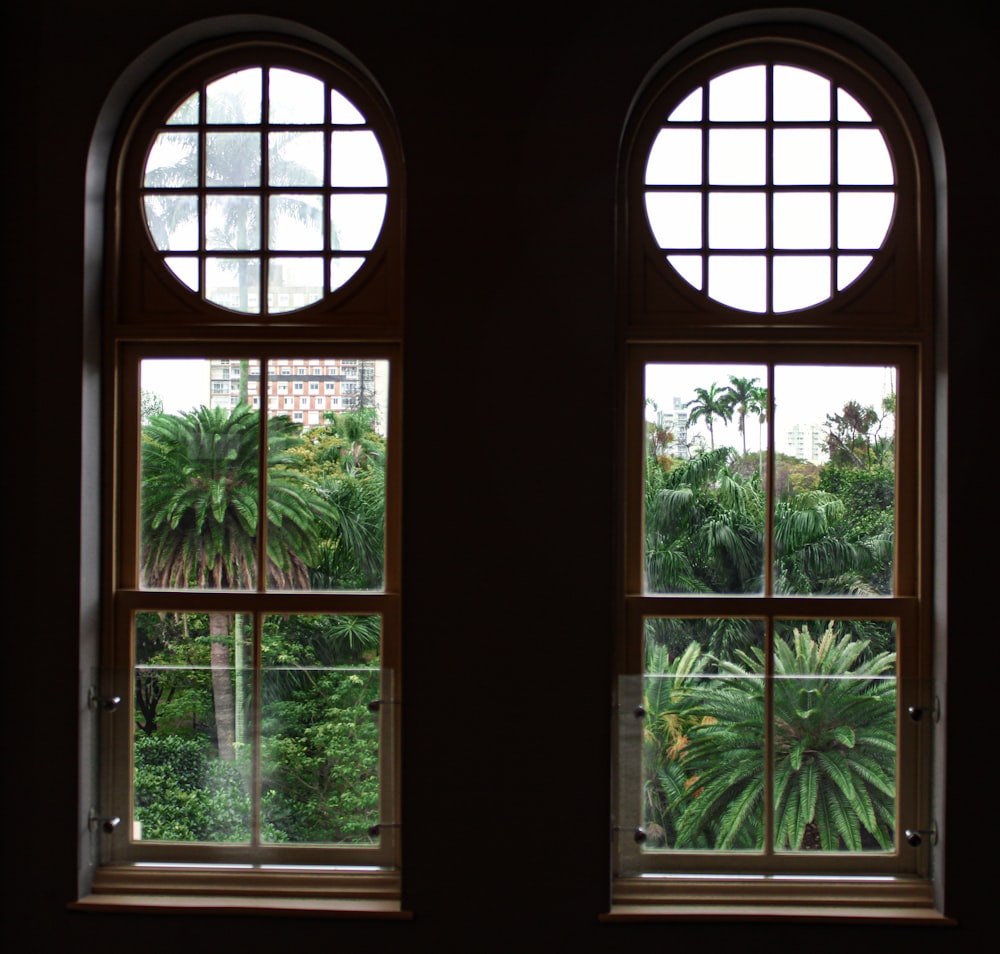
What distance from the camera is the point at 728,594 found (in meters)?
2.79

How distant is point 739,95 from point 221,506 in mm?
2020

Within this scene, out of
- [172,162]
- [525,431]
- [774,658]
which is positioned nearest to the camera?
[525,431]

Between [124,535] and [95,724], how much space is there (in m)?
0.57

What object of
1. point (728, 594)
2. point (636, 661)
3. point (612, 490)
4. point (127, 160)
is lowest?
point (636, 661)

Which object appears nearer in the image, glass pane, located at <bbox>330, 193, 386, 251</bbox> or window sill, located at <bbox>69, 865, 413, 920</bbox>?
window sill, located at <bbox>69, 865, 413, 920</bbox>

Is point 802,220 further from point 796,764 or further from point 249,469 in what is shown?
point 249,469

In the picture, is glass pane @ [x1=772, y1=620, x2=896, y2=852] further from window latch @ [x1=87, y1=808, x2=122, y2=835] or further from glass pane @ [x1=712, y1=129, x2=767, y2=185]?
window latch @ [x1=87, y1=808, x2=122, y2=835]

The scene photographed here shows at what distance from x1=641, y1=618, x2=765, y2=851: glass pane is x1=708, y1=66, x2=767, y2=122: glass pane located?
1673mm

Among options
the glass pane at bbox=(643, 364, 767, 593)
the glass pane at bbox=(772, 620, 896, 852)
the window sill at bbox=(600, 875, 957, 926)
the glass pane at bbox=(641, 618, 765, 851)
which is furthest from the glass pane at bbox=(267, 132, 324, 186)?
the window sill at bbox=(600, 875, 957, 926)

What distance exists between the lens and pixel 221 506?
9.32 ft

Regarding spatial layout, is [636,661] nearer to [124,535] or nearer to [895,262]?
[895,262]

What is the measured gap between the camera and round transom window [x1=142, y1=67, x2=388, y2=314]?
9.30 ft

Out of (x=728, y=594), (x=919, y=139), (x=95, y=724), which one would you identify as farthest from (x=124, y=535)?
(x=919, y=139)

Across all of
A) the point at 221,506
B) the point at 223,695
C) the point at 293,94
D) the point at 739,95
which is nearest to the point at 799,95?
the point at 739,95
